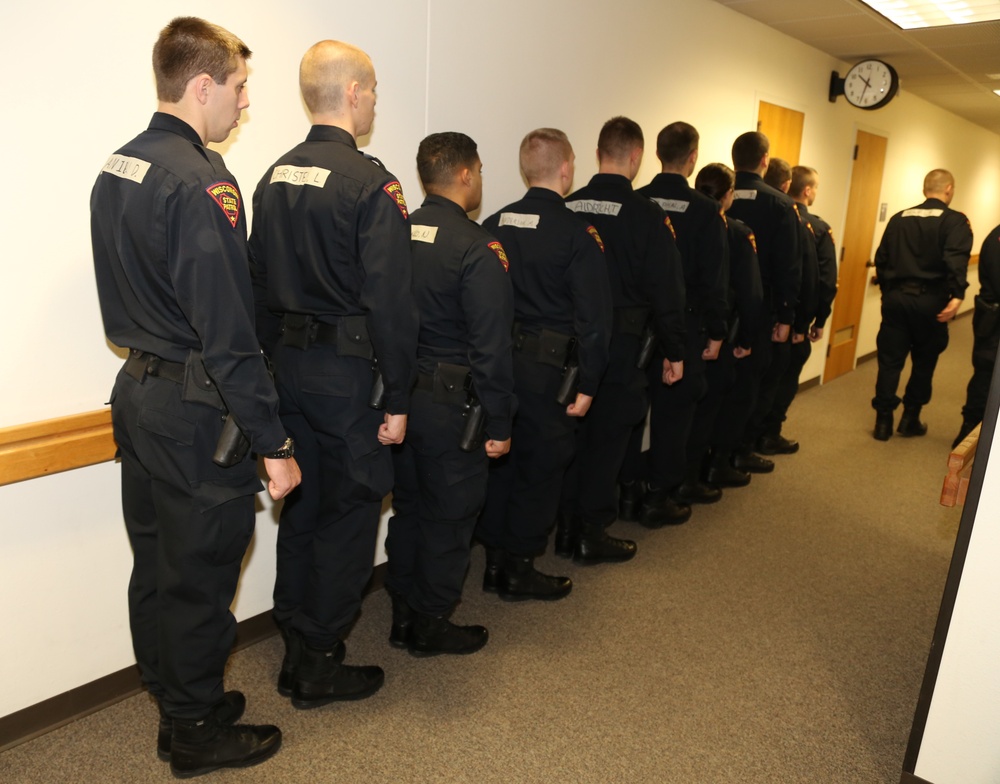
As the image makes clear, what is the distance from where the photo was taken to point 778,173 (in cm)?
430

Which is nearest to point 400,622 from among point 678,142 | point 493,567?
point 493,567

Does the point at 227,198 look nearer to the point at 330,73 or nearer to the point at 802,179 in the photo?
the point at 330,73

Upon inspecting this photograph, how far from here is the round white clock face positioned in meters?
5.16

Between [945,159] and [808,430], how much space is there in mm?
5304

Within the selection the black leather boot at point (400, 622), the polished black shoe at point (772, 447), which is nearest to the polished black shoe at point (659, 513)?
the polished black shoe at point (772, 447)

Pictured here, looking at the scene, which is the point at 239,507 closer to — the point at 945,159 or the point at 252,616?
the point at 252,616

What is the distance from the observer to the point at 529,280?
2.67 m

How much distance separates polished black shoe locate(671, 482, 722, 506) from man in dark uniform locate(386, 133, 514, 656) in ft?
5.74

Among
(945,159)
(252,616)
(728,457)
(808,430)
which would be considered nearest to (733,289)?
(728,457)

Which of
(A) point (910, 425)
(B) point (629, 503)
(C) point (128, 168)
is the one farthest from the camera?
(A) point (910, 425)

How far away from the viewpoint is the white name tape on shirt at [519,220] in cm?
264

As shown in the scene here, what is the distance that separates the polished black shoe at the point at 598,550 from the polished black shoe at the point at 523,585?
12.7 inches

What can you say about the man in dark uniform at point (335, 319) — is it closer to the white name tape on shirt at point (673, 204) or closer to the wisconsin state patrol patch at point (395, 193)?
the wisconsin state patrol patch at point (395, 193)

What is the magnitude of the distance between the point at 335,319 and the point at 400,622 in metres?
1.11
